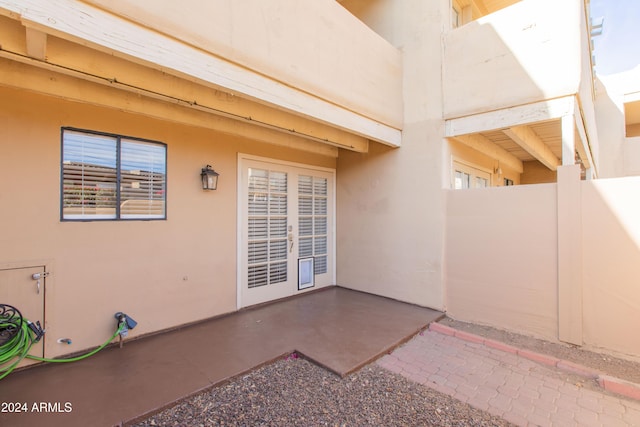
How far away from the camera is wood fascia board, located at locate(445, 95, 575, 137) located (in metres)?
3.69

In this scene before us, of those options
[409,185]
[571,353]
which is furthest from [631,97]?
[571,353]

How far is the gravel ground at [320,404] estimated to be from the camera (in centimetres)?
228

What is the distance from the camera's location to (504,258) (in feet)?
13.3

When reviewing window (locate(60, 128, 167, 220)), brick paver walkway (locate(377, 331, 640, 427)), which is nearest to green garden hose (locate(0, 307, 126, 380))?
window (locate(60, 128, 167, 220))

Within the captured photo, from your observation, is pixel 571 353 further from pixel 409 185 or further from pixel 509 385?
pixel 409 185

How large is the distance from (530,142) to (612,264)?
281 cm

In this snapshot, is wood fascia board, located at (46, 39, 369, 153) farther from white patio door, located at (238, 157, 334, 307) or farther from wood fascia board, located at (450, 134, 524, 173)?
wood fascia board, located at (450, 134, 524, 173)

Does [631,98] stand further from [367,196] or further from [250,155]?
[250,155]

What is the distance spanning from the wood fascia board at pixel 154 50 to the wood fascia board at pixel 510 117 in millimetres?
2161

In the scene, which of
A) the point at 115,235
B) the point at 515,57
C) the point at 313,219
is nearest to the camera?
the point at 115,235

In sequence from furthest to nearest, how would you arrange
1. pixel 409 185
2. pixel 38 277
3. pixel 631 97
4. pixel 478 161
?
pixel 631 97
pixel 478 161
pixel 409 185
pixel 38 277

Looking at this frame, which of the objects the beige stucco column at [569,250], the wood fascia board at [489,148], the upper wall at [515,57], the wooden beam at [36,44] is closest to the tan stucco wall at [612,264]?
the beige stucco column at [569,250]

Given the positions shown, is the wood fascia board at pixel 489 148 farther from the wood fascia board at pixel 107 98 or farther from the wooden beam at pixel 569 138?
the wood fascia board at pixel 107 98

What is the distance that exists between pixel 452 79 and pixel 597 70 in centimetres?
939
